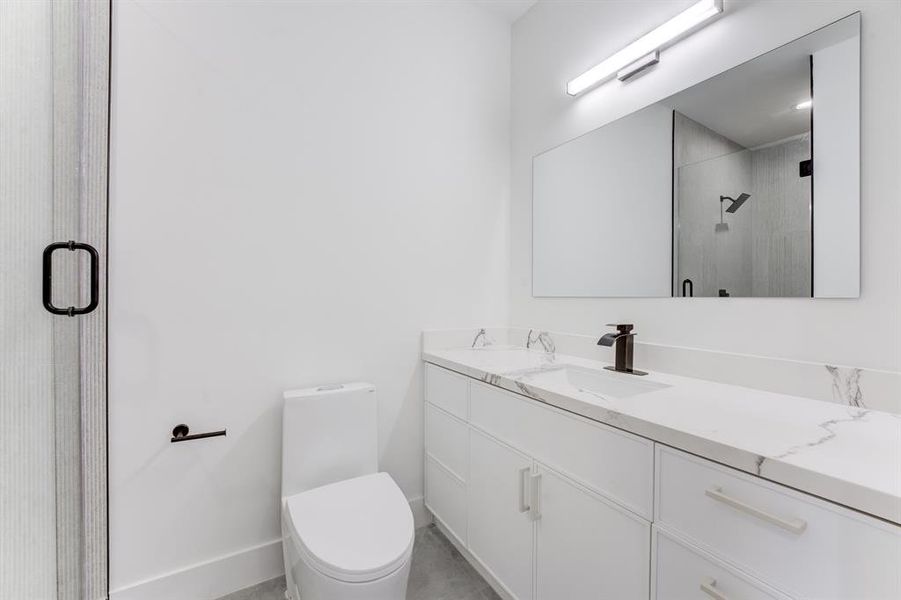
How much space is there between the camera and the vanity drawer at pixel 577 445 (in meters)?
0.88

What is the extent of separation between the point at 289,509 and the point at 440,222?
139 centimetres

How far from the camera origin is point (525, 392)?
121 cm

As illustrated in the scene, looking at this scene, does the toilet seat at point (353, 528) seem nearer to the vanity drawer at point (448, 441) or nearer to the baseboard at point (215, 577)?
the vanity drawer at point (448, 441)

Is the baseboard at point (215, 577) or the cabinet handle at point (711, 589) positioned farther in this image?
the baseboard at point (215, 577)

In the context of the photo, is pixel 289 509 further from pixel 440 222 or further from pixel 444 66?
pixel 444 66

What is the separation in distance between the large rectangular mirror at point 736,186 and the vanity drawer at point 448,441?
838 millimetres

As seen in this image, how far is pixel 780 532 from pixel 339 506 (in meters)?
1.15

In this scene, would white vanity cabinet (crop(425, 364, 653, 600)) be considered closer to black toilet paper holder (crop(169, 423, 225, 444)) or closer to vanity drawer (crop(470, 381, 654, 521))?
vanity drawer (crop(470, 381, 654, 521))

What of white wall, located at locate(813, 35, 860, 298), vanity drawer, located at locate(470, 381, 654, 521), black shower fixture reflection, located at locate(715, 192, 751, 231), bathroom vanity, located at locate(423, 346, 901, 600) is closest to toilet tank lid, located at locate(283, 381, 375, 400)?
bathroom vanity, located at locate(423, 346, 901, 600)

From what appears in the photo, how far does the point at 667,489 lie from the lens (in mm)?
818

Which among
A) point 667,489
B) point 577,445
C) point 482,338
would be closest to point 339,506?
point 577,445

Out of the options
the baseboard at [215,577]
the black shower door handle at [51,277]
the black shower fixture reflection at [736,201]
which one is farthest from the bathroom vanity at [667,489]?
the black shower door handle at [51,277]

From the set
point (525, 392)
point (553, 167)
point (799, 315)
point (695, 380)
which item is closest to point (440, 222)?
point (553, 167)

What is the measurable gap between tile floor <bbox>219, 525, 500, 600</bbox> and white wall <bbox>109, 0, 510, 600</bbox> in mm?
65
